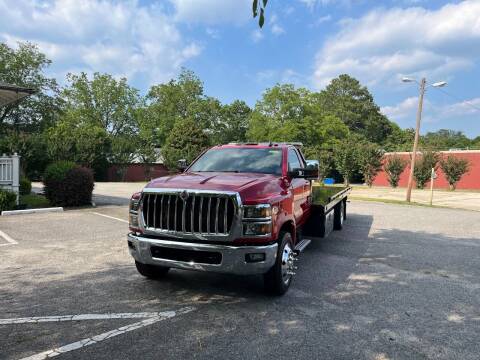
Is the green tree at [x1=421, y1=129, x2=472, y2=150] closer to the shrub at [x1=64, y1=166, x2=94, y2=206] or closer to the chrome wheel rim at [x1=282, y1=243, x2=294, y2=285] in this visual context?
the shrub at [x1=64, y1=166, x2=94, y2=206]

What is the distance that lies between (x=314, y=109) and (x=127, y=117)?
3047 centimetres

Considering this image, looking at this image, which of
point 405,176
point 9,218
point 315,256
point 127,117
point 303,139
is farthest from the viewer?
point 127,117

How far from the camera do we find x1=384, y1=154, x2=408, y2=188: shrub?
41.1 metres

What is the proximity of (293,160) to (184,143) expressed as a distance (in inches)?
1683

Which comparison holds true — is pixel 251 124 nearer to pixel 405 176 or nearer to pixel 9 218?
pixel 405 176

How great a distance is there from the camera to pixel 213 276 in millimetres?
5898

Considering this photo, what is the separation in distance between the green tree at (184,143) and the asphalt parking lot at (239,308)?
3938 cm

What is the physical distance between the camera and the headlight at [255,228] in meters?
4.50

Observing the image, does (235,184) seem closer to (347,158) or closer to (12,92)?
(12,92)

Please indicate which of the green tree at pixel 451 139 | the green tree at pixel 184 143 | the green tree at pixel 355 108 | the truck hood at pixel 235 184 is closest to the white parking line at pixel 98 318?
the truck hood at pixel 235 184

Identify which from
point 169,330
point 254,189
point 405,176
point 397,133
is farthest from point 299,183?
point 397,133

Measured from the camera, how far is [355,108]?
8394 centimetres

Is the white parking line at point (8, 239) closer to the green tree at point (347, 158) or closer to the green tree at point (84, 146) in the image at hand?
the green tree at point (84, 146)

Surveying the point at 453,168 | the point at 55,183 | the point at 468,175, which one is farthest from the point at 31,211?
the point at 468,175
